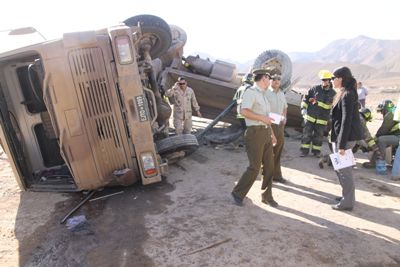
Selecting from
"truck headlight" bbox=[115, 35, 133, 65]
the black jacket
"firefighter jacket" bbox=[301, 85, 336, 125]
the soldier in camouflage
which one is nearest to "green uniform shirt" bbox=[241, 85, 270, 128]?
the black jacket

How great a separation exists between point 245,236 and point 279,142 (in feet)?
5.64

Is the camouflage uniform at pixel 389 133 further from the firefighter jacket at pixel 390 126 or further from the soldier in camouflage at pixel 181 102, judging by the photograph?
the soldier in camouflage at pixel 181 102

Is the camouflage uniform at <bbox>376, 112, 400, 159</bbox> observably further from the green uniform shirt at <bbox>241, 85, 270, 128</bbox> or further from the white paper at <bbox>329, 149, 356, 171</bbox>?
the green uniform shirt at <bbox>241, 85, 270, 128</bbox>

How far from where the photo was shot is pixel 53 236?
390 centimetres

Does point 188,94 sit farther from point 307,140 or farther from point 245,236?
point 245,236

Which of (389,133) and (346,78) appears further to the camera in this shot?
(389,133)

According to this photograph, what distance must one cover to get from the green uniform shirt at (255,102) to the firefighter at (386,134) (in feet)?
8.77

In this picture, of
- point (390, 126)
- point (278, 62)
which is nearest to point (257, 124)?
point (390, 126)

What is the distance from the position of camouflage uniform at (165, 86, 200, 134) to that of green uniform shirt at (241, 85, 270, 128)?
11.0 ft

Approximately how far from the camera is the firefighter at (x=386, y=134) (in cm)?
584

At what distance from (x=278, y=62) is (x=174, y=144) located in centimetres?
369

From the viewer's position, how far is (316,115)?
21.3ft

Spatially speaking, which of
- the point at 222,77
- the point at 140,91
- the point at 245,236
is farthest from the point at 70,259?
the point at 222,77

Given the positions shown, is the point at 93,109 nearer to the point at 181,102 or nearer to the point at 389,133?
the point at 181,102
